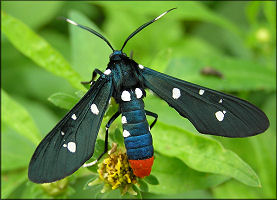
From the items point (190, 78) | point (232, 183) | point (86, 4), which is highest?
point (86, 4)

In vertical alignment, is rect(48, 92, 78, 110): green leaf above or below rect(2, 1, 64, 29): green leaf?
A: below

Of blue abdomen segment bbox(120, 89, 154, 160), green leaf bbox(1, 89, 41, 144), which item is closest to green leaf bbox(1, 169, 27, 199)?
green leaf bbox(1, 89, 41, 144)

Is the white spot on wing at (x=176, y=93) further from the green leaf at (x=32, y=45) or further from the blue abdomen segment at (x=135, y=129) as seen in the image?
the green leaf at (x=32, y=45)

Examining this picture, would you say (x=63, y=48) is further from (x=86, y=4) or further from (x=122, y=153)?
(x=122, y=153)

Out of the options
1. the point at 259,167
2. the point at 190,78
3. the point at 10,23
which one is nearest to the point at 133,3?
the point at 190,78

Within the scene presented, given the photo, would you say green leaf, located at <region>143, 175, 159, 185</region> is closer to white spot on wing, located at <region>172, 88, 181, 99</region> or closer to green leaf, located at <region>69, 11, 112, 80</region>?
white spot on wing, located at <region>172, 88, 181, 99</region>

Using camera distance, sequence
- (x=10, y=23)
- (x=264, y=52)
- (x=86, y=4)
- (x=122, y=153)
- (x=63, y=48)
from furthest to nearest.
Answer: (x=86, y=4) → (x=63, y=48) → (x=264, y=52) → (x=10, y=23) → (x=122, y=153)

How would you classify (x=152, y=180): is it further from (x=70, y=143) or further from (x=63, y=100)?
(x=63, y=100)
